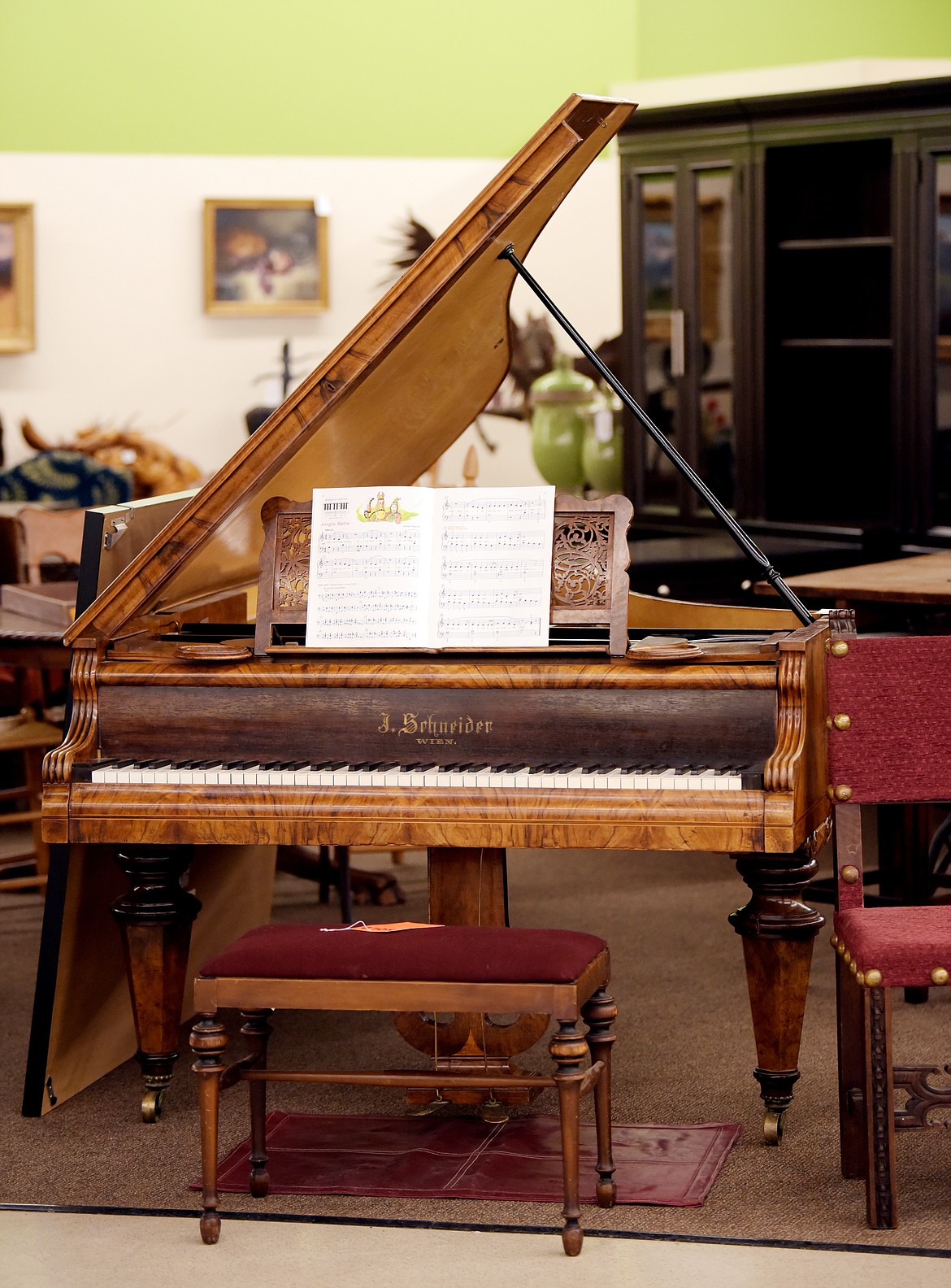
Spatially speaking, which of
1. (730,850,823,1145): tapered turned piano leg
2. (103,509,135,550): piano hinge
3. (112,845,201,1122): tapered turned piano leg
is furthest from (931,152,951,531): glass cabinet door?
(112,845,201,1122): tapered turned piano leg

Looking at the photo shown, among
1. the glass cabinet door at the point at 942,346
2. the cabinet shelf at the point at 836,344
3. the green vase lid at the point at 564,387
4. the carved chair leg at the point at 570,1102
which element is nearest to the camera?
the carved chair leg at the point at 570,1102

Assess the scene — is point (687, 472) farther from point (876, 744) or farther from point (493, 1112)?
point (493, 1112)

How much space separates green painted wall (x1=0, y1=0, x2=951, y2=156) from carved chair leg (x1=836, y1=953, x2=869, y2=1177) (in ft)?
19.0

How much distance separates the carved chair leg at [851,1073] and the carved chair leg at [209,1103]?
1.06 metres

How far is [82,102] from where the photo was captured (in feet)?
25.7

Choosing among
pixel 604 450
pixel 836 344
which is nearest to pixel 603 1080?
pixel 836 344

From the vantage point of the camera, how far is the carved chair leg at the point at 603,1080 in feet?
9.37

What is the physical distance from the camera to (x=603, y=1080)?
2.89m

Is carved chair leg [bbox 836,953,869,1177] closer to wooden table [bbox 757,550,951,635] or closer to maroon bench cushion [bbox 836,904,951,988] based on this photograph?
maroon bench cushion [bbox 836,904,951,988]

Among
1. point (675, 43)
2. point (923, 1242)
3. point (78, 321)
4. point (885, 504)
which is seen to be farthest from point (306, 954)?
point (675, 43)

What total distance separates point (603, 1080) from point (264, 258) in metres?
5.71

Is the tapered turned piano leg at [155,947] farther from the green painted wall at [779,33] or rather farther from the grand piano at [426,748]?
the green painted wall at [779,33]

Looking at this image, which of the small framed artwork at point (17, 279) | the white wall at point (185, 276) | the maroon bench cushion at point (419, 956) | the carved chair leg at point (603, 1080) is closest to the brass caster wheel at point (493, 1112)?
the carved chair leg at point (603, 1080)

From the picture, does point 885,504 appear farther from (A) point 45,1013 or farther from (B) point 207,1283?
(B) point 207,1283
